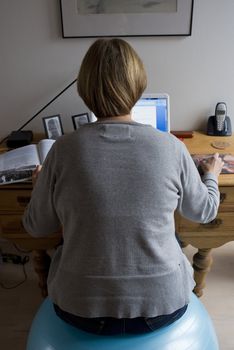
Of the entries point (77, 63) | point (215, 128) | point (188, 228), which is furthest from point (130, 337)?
point (77, 63)

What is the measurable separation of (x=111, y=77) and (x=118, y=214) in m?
0.33

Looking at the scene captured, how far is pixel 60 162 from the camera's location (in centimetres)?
80

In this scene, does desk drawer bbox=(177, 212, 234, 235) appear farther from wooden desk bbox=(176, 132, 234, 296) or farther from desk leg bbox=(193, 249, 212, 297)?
desk leg bbox=(193, 249, 212, 297)

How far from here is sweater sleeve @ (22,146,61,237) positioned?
0.84 m

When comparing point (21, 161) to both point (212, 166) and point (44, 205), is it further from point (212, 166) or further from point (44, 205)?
point (212, 166)

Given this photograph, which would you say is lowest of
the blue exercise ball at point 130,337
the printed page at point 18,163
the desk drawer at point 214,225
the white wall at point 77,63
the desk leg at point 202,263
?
the desk leg at point 202,263

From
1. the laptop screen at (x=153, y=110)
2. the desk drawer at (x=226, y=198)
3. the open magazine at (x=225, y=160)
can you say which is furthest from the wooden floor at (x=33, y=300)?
the laptop screen at (x=153, y=110)

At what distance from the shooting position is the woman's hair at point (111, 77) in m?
0.79

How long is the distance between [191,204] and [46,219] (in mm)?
418

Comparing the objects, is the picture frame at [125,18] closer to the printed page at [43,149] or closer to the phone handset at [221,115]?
the phone handset at [221,115]

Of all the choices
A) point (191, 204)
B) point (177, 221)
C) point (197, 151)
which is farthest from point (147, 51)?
point (191, 204)

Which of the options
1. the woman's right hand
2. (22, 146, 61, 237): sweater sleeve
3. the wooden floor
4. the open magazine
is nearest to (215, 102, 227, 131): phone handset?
the open magazine

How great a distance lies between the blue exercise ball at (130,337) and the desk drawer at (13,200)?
0.43 meters

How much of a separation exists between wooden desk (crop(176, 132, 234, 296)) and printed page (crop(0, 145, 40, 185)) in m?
0.61
